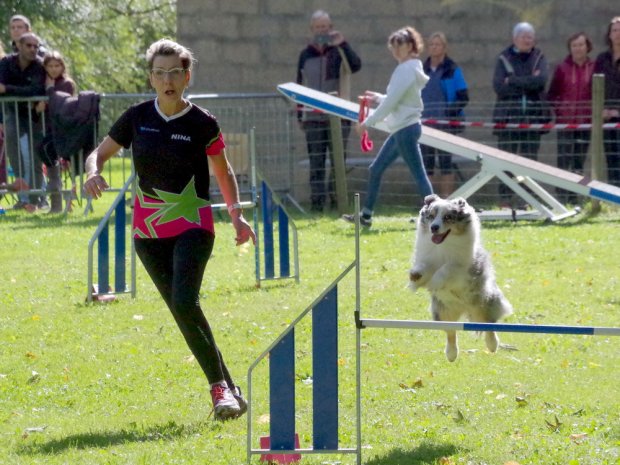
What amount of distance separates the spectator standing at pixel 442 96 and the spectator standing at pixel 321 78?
0.92 m

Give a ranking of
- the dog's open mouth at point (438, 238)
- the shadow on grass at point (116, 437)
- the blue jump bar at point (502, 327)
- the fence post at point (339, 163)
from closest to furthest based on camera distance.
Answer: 1. the blue jump bar at point (502, 327)
2. the shadow on grass at point (116, 437)
3. the dog's open mouth at point (438, 238)
4. the fence post at point (339, 163)

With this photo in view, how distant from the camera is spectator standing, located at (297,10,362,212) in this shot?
15.2 metres

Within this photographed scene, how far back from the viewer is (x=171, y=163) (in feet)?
20.8

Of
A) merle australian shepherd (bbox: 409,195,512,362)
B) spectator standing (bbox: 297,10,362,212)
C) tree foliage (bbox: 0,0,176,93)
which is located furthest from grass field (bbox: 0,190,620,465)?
tree foliage (bbox: 0,0,176,93)

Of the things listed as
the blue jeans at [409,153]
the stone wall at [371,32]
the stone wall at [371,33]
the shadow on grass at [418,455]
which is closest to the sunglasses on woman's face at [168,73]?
the shadow on grass at [418,455]

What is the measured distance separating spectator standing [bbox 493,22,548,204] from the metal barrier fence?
200mm

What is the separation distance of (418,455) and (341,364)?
1945 mm

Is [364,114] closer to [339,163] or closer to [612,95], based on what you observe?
[339,163]

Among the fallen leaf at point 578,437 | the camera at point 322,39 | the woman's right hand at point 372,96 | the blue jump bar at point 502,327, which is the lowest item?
the fallen leaf at point 578,437

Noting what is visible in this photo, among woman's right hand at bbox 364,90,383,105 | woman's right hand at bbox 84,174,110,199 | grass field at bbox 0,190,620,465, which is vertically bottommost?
grass field at bbox 0,190,620,465

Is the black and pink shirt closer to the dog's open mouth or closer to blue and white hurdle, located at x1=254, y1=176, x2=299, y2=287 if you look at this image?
the dog's open mouth

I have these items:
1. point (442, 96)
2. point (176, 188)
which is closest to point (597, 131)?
point (442, 96)

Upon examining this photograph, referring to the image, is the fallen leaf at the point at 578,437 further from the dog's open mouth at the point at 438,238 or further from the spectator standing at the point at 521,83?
the spectator standing at the point at 521,83

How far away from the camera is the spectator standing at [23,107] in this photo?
14969 mm
